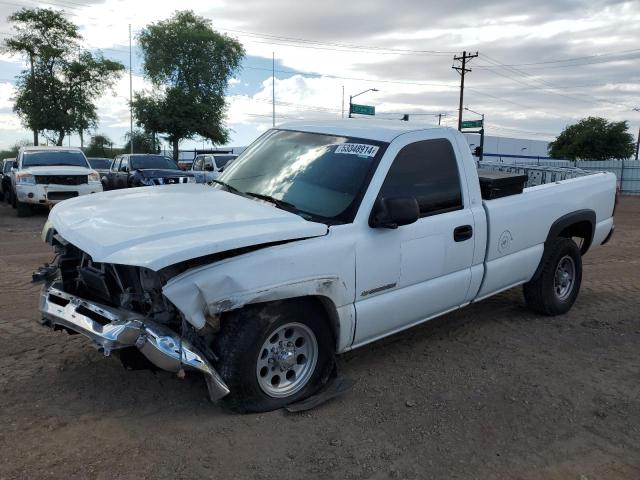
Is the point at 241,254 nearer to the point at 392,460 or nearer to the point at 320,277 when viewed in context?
the point at 320,277

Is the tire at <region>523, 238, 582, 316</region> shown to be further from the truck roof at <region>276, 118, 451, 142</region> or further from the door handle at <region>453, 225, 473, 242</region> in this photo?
the truck roof at <region>276, 118, 451, 142</region>

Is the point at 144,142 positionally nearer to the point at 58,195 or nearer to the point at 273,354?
the point at 58,195

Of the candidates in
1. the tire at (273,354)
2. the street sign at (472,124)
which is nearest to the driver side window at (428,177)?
the tire at (273,354)

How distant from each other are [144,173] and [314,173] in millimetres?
11594

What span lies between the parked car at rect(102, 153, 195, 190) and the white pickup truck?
32.1 ft

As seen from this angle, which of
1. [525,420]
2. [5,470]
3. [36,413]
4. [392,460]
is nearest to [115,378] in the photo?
[36,413]

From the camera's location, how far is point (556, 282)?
596 cm

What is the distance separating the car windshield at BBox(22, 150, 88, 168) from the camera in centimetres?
1428

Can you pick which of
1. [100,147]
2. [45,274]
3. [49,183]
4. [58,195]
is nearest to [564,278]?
[45,274]

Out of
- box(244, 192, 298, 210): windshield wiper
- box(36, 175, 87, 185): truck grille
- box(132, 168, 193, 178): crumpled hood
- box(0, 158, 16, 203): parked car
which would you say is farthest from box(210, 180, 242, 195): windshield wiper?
box(0, 158, 16, 203): parked car

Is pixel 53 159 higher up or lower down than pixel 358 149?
lower down

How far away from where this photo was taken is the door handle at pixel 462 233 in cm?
446

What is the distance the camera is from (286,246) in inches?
136

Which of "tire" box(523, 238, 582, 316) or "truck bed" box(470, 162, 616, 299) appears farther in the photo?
"tire" box(523, 238, 582, 316)
